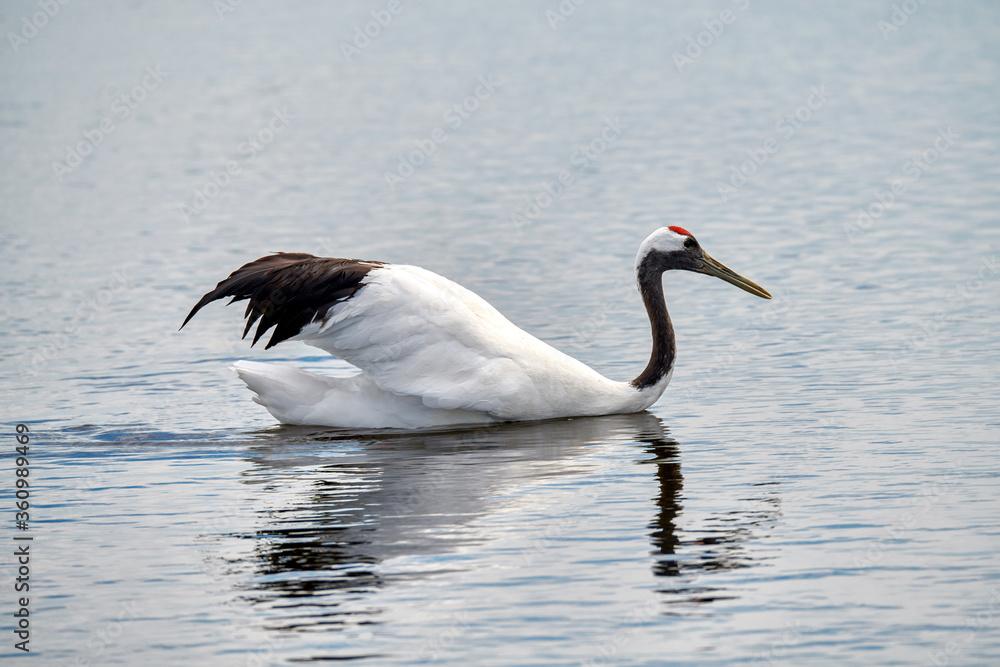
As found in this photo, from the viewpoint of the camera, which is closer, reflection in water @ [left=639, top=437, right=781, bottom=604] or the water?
the water

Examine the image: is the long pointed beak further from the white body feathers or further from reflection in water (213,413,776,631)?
reflection in water (213,413,776,631)

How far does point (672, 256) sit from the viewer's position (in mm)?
12273

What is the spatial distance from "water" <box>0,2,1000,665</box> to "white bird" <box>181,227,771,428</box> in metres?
0.29

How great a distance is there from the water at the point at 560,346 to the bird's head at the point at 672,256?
100 centimetres

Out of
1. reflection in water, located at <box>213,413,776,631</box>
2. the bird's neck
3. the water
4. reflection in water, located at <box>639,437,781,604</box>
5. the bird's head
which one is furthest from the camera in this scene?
the bird's head

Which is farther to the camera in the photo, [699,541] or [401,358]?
[401,358]

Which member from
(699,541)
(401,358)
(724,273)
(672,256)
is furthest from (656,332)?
(699,541)

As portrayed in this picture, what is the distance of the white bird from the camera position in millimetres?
11203

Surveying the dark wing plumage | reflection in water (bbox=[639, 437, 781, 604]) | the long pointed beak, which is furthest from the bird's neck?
the dark wing plumage

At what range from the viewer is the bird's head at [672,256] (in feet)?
40.0

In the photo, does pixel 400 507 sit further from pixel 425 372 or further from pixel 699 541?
pixel 425 372

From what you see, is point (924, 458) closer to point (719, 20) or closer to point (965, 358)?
point (965, 358)

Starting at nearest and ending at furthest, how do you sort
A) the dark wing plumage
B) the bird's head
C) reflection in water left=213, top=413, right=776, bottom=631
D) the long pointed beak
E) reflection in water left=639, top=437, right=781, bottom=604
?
1. reflection in water left=639, top=437, right=781, bottom=604
2. reflection in water left=213, top=413, right=776, bottom=631
3. the dark wing plumage
4. the bird's head
5. the long pointed beak

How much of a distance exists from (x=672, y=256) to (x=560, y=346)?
1898 mm
